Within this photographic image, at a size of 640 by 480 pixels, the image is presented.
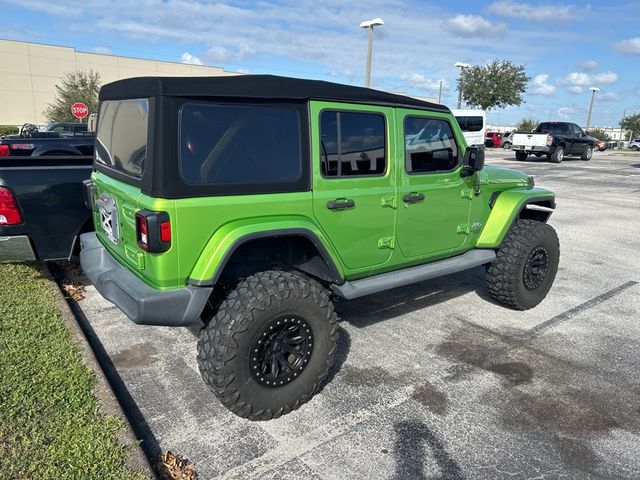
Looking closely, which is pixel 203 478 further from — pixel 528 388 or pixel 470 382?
pixel 528 388

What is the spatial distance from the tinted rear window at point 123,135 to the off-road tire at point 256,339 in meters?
0.99

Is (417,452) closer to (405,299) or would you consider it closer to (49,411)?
(49,411)

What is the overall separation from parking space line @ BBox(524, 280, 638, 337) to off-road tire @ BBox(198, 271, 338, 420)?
221 cm

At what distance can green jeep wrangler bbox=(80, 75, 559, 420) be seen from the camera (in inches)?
106

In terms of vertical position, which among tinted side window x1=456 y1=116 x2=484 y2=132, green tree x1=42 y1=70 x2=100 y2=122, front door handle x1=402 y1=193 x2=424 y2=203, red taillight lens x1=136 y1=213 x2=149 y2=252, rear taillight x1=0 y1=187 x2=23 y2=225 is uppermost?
green tree x1=42 y1=70 x2=100 y2=122

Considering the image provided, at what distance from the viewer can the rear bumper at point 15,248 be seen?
4199 mm

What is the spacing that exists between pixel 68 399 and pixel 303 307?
5.06 feet

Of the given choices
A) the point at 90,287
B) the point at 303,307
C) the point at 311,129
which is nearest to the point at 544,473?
the point at 303,307

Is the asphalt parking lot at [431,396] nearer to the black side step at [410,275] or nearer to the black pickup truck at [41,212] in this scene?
the black side step at [410,275]

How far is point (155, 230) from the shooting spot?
2580 mm

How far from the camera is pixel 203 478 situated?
2.51m

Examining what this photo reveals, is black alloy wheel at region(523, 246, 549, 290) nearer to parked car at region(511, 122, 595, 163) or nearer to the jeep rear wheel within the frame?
parked car at region(511, 122, 595, 163)

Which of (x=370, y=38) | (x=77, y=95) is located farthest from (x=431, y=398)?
(x=77, y=95)

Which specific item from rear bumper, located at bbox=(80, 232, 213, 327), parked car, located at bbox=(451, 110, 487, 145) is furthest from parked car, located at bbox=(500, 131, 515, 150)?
rear bumper, located at bbox=(80, 232, 213, 327)
